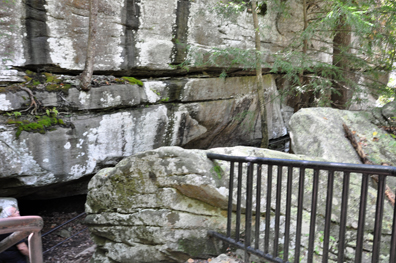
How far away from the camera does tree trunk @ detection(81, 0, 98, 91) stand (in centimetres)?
573

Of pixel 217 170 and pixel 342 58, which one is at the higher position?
pixel 342 58

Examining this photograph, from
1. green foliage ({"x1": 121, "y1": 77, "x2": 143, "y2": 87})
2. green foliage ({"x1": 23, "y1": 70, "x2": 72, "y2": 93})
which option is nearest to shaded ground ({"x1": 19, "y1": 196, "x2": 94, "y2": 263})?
green foliage ({"x1": 23, "y1": 70, "x2": 72, "y2": 93})

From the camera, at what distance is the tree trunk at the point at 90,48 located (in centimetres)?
573

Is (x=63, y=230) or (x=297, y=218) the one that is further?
(x=63, y=230)

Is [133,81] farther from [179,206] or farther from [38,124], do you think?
[179,206]

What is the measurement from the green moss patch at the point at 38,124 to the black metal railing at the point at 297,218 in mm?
4130

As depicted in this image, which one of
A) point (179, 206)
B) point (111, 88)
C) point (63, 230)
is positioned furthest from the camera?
point (63, 230)

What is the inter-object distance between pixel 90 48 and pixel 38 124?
1.94 meters

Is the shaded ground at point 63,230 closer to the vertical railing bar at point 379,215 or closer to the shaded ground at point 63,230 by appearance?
the shaded ground at point 63,230

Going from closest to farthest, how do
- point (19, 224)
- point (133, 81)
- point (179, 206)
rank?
→ point (19, 224), point (179, 206), point (133, 81)

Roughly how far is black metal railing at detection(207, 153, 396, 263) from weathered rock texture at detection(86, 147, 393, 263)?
2 centimetres

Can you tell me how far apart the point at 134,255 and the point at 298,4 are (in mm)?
9803

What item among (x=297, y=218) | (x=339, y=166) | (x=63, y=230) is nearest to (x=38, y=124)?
(x=63, y=230)

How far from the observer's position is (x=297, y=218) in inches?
91.4
